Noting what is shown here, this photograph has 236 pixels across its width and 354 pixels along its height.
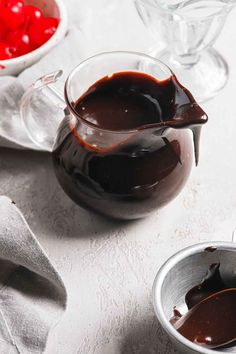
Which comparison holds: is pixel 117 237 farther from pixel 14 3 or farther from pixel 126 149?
pixel 14 3

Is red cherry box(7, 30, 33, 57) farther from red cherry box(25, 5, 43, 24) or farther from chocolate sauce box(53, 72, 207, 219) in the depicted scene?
chocolate sauce box(53, 72, 207, 219)

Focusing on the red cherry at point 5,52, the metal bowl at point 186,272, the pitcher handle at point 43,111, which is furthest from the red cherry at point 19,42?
the metal bowl at point 186,272

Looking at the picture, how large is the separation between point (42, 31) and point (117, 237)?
0.37 meters

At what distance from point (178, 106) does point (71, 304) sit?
0.26 meters

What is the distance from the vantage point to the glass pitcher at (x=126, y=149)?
951 millimetres

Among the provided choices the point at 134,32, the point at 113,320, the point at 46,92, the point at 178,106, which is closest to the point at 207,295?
the point at 113,320

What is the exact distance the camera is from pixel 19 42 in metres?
1.27

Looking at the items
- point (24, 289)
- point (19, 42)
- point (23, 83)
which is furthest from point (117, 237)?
point (19, 42)

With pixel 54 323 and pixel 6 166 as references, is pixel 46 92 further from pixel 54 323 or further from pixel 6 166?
pixel 54 323

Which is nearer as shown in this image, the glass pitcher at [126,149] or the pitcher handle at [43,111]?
the glass pitcher at [126,149]

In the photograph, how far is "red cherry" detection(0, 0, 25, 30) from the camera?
4.09 feet

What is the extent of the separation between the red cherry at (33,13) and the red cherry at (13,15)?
12 mm

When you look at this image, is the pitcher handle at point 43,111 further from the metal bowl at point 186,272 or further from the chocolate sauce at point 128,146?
the metal bowl at point 186,272

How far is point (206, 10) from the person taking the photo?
3.77ft
